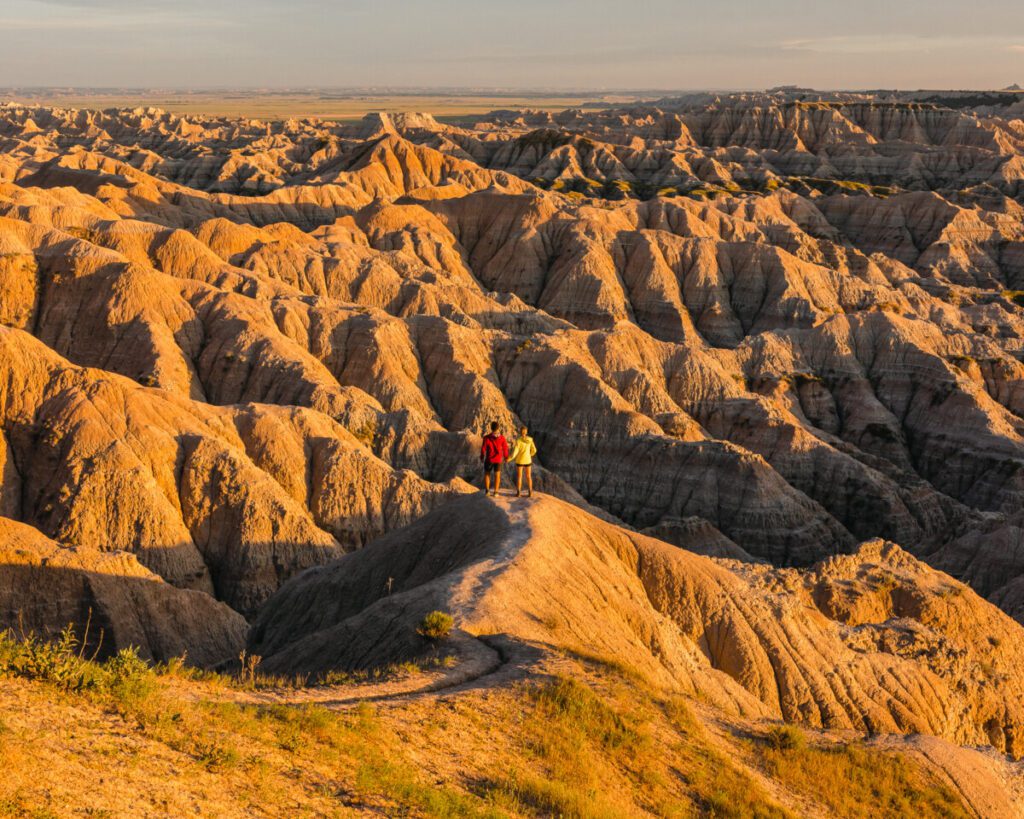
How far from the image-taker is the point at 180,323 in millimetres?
65312

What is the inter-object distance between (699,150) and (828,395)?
113988 millimetres

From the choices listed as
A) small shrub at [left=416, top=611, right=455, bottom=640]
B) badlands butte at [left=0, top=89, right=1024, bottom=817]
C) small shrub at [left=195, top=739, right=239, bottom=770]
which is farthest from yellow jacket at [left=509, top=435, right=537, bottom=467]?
small shrub at [left=195, top=739, right=239, bottom=770]

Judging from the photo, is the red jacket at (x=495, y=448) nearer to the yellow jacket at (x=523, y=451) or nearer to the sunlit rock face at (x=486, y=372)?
the yellow jacket at (x=523, y=451)

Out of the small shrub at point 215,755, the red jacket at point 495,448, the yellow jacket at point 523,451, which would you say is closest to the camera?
the small shrub at point 215,755

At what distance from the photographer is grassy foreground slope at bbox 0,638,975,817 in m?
11.3

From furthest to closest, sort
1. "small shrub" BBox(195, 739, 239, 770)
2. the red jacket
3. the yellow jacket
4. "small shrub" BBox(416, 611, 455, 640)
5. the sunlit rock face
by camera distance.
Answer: the sunlit rock face → the red jacket → the yellow jacket → "small shrub" BBox(416, 611, 455, 640) → "small shrub" BBox(195, 739, 239, 770)

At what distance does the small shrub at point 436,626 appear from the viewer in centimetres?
1958

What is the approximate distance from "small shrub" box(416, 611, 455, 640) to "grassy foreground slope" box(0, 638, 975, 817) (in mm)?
2372

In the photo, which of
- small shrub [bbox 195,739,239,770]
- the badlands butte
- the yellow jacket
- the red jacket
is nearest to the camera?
small shrub [bbox 195,739,239,770]

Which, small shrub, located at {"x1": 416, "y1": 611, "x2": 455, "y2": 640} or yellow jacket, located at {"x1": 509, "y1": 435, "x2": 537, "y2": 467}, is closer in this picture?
small shrub, located at {"x1": 416, "y1": 611, "x2": 455, "y2": 640}

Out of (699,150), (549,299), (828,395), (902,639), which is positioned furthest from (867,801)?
(699,150)

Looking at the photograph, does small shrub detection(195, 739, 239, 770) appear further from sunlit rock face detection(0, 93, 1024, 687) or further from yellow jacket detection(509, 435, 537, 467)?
sunlit rock face detection(0, 93, 1024, 687)

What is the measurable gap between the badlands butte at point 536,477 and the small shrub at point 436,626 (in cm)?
23

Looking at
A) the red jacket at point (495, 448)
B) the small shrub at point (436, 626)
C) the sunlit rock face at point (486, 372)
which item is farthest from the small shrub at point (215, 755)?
the sunlit rock face at point (486, 372)
